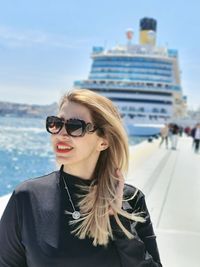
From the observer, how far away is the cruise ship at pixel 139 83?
52.7m

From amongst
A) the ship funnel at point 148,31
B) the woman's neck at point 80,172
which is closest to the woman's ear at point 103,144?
the woman's neck at point 80,172

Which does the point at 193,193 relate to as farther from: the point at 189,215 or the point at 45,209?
the point at 45,209

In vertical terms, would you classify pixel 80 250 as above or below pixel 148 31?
below

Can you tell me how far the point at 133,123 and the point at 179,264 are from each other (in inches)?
1889

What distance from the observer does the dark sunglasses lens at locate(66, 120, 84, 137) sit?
68.2 inches

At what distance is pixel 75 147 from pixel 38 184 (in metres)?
0.20

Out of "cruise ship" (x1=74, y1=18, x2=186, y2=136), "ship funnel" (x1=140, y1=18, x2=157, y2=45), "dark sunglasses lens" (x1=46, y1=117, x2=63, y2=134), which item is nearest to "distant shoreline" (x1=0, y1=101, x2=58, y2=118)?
"dark sunglasses lens" (x1=46, y1=117, x2=63, y2=134)

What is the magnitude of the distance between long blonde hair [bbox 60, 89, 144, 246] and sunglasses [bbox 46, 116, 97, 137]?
0.15 ft

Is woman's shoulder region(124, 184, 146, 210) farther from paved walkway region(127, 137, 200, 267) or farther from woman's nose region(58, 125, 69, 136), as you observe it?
paved walkway region(127, 137, 200, 267)

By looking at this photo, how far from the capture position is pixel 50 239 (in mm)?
1584

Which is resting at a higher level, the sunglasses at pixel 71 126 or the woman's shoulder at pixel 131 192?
the sunglasses at pixel 71 126

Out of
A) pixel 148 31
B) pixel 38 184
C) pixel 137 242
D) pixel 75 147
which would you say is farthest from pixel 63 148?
pixel 148 31

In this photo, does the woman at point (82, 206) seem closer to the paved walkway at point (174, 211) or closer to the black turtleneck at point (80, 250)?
the black turtleneck at point (80, 250)

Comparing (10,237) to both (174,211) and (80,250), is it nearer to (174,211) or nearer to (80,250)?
(80,250)
